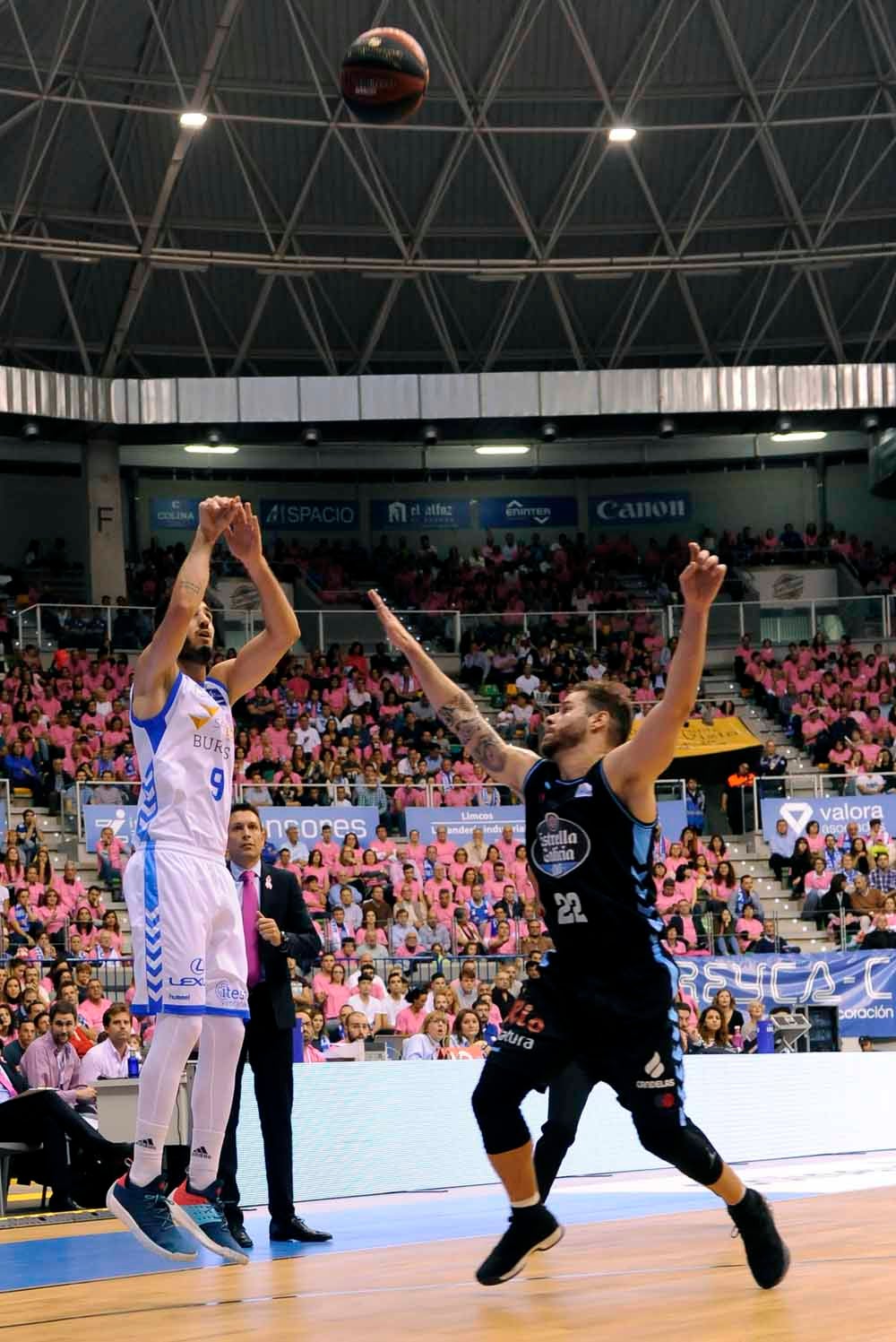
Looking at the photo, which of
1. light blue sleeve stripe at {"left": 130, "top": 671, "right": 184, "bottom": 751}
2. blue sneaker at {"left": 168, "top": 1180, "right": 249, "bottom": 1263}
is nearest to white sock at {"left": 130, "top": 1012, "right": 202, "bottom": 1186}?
blue sneaker at {"left": 168, "top": 1180, "right": 249, "bottom": 1263}

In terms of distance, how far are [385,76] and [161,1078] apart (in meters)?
11.5

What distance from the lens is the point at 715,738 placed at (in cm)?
3117

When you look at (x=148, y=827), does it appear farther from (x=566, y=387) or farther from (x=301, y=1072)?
(x=566, y=387)

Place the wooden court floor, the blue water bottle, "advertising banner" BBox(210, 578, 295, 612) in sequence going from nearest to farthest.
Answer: the wooden court floor < the blue water bottle < "advertising banner" BBox(210, 578, 295, 612)

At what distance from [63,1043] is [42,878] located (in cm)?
828

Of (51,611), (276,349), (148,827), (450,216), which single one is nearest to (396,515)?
(276,349)

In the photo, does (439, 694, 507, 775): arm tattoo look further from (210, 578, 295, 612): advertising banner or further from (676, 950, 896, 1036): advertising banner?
(210, 578, 295, 612): advertising banner

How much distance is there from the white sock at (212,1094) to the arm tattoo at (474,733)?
147 centimetres

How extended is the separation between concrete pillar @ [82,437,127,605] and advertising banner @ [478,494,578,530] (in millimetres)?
9778

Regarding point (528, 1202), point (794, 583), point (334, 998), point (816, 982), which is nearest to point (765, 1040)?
point (816, 982)

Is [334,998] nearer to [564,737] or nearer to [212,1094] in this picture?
[212,1094]

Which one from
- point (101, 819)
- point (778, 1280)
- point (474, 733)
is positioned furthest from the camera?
point (101, 819)

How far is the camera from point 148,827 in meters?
7.13

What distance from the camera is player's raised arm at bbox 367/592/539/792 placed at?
6.80 metres
